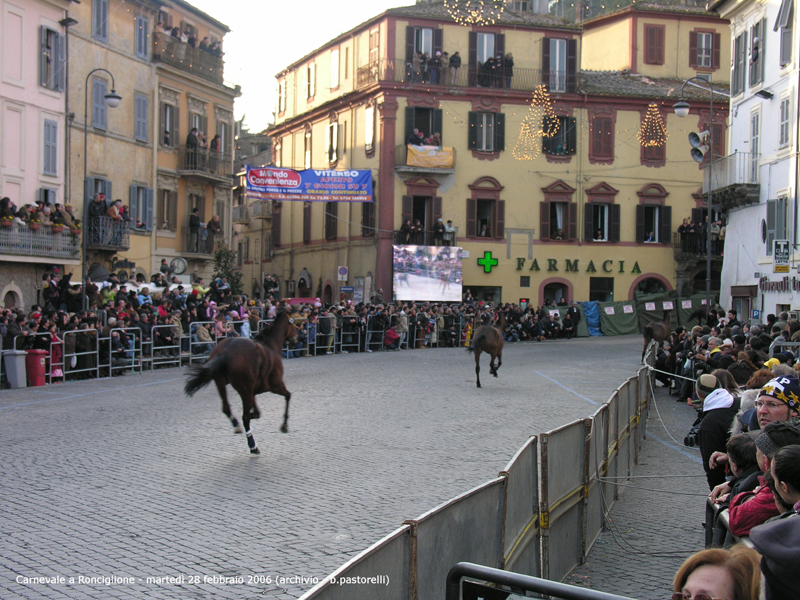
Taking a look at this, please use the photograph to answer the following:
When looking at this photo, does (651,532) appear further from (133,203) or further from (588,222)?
(588,222)

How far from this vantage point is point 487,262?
43906mm

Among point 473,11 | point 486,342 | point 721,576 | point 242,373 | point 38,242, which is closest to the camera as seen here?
point 721,576

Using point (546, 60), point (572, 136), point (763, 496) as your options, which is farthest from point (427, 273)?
point (763, 496)

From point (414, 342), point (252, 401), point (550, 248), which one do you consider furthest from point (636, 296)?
point (252, 401)

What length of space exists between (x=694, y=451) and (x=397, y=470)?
5.56 metres

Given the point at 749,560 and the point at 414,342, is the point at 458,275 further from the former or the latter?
the point at 749,560

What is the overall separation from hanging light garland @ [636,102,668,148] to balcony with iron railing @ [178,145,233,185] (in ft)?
71.0

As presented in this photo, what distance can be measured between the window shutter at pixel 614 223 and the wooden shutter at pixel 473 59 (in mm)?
9640

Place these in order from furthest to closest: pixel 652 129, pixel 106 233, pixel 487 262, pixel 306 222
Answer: pixel 306 222
pixel 652 129
pixel 487 262
pixel 106 233

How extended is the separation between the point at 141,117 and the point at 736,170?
22.9 m

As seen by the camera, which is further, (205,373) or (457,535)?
(205,373)

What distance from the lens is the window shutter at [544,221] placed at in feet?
148

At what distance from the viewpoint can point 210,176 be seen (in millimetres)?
38812

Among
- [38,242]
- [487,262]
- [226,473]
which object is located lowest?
[226,473]
